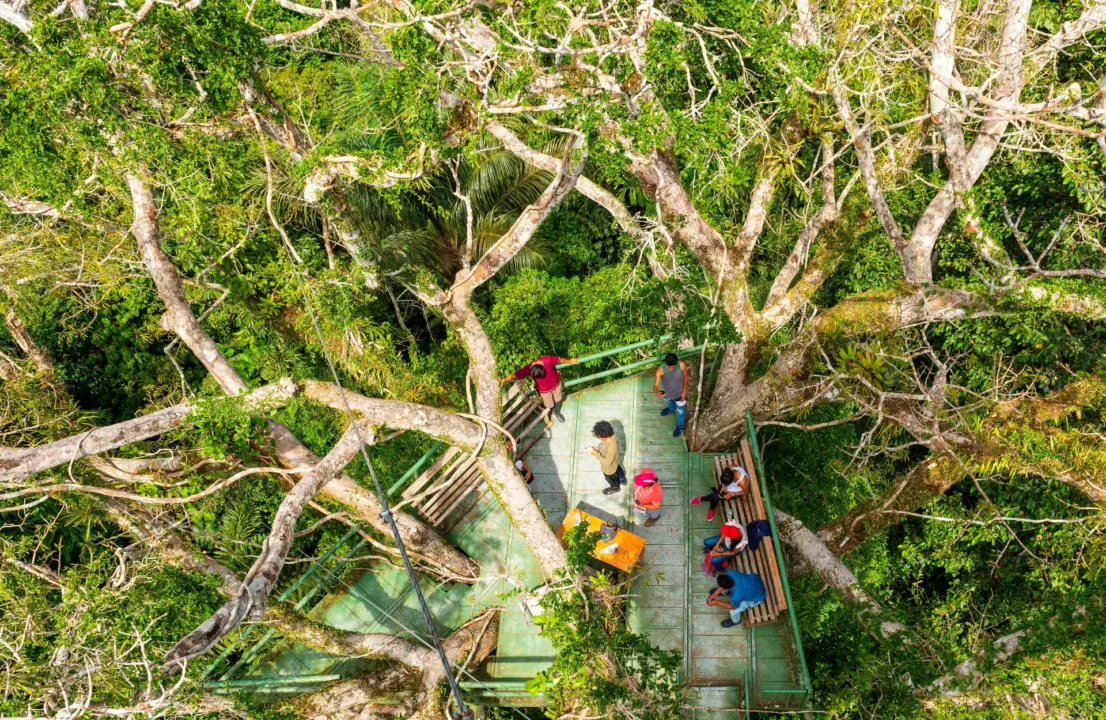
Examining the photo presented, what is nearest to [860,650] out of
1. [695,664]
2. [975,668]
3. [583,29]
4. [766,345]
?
[975,668]

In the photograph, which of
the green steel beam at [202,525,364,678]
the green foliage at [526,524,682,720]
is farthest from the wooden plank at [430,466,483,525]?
the green foliage at [526,524,682,720]

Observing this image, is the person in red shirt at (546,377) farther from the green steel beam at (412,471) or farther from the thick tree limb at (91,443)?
the thick tree limb at (91,443)

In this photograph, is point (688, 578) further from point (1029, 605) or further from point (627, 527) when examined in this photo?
point (1029, 605)

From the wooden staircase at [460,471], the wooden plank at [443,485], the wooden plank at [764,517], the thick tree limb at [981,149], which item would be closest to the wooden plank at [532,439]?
the wooden staircase at [460,471]

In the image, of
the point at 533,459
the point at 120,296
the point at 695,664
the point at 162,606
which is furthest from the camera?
the point at 120,296

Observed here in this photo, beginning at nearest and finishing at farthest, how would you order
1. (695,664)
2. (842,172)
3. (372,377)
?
(695,664), (372,377), (842,172)
